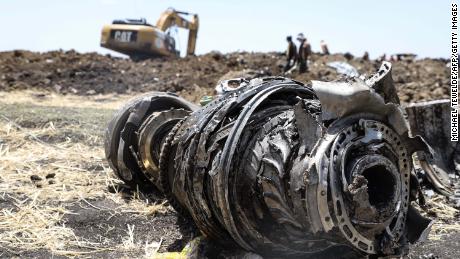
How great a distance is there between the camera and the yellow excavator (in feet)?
63.1

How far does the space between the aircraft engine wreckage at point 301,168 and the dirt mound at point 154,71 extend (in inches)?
374

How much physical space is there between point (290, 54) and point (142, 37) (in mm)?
5726

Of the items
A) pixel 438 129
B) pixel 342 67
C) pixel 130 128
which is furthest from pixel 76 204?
pixel 342 67

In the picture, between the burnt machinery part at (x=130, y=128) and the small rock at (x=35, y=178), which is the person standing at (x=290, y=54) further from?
the burnt machinery part at (x=130, y=128)

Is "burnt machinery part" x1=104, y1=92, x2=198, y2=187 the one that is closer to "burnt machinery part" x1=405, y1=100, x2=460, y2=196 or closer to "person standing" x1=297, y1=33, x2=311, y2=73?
"burnt machinery part" x1=405, y1=100, x2=460, y2=196

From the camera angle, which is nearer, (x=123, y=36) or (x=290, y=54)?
(x=290, y=54)

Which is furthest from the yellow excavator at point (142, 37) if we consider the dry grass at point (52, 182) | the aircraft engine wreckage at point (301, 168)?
the aircraft engine wreckage at point (301, 168)

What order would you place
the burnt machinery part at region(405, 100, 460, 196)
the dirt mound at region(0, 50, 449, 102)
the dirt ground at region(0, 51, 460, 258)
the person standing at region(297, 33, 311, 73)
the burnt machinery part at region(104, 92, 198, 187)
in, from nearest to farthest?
1. the dirt ground at region(0, 51, 460, 258)
2. the burnt machinery part at region(104, 92, 198, 187)
3. the burnt machinery part at region(405, 100, 460, 196)
4. the dirt mound at region(0, 50, 449, 102)
5. the person standing at region(297, 33, 311, 73)

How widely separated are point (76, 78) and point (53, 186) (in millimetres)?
11436

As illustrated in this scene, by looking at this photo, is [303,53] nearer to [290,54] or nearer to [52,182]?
[290,54]

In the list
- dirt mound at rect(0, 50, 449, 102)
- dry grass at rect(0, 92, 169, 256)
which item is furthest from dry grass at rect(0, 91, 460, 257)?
dirt mound at rect(0, 50, 449, 102)

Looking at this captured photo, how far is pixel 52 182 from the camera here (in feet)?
16.6

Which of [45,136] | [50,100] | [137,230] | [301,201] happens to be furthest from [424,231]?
[50,100]

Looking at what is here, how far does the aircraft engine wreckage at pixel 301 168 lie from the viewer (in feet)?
7.89
